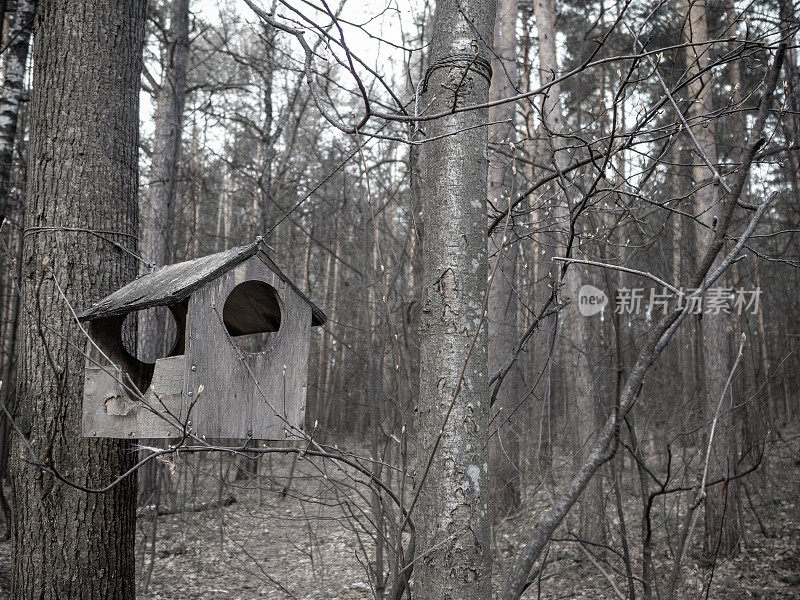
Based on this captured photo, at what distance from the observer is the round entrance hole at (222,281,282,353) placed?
3175mm

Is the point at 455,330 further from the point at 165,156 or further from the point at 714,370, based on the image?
the point at 165,156

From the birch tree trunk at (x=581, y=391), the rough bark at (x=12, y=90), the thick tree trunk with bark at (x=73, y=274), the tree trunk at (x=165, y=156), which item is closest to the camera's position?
the thick tree trunk with bark at (x=73, y=274)

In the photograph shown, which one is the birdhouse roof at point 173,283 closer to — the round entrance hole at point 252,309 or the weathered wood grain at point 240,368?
the weathered wood grain at point 240,368

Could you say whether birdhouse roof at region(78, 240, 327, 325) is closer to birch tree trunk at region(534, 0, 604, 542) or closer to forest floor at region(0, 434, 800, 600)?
forest floor at region(0, 434, 800, 600)

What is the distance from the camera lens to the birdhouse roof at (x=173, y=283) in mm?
2553

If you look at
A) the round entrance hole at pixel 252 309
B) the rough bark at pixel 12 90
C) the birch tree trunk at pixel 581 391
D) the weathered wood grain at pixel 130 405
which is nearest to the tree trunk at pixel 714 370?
the birch tree trunk at pixel 581 391

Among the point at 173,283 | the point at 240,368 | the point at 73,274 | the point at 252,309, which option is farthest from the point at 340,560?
the point at 173,283

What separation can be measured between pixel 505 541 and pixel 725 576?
247 centimetres

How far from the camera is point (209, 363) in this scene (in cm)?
261

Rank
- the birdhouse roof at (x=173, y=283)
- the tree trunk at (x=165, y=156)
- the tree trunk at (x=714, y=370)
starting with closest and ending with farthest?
the birdhouse roof at (x=173, y=283)
the tree trunk at (x=714, y=370)
the tree trunk at (x=165, y=156)

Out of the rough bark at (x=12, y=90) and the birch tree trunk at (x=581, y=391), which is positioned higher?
the rough bark at (x=12, y=90)

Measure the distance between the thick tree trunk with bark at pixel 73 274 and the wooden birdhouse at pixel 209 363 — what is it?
10.8 inches

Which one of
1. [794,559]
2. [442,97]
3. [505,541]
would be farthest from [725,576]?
[442,97]

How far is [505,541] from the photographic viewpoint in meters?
8.13
